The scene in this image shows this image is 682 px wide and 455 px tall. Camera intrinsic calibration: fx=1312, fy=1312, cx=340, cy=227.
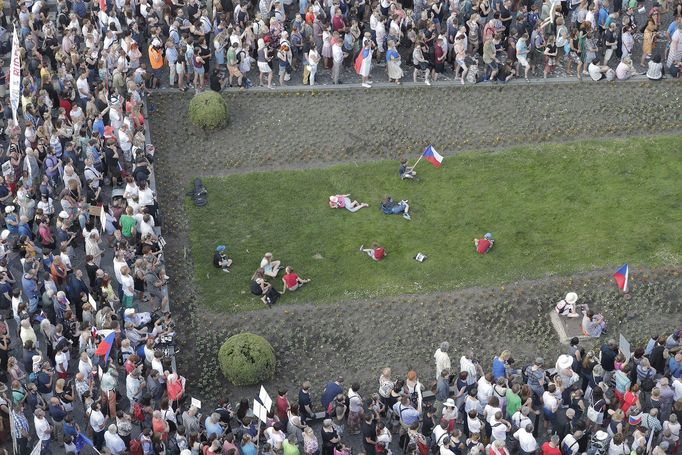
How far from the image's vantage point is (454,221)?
3803 centimetres

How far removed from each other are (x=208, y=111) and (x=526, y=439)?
16100mm

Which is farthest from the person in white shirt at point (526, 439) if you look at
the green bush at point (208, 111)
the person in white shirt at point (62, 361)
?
the green bush at point (208, 111)

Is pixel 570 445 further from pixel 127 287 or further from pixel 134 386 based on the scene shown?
pixel 127 287

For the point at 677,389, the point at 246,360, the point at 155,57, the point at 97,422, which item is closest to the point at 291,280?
the point at 246,360

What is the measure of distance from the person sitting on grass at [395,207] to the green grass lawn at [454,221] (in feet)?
0.65

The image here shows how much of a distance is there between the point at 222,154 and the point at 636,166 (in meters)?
12.7

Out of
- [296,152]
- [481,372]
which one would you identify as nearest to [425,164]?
[296,152]

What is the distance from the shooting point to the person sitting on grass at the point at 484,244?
121 feet

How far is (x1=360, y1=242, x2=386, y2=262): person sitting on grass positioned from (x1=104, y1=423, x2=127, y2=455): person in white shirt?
10.1 m

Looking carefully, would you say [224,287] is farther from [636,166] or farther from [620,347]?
[636,166]

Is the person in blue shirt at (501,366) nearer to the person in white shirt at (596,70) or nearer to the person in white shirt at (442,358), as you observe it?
the person in white shirt at (442,358)

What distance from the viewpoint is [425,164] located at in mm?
40125

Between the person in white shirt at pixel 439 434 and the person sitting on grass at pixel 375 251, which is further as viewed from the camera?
the person sitting on grass at pixel 375 251

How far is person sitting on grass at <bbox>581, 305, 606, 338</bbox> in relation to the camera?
3400 cm
